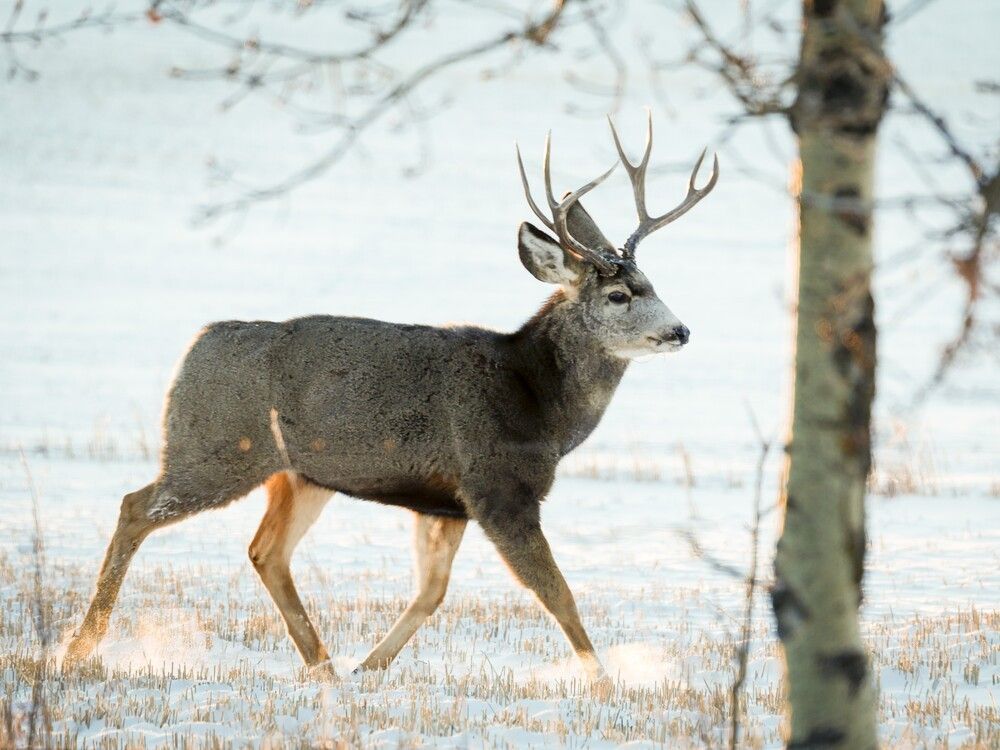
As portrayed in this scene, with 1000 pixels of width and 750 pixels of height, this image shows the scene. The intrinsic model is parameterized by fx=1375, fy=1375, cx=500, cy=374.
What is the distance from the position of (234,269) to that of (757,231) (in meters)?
27.3

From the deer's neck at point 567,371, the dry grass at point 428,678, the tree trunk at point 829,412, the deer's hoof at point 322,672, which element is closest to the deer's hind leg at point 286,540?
the dry grass at point 428,678

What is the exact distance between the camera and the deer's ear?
809 centimetres

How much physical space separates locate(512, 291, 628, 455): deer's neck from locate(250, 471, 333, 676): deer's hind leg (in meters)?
1.47

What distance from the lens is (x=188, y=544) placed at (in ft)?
39.5

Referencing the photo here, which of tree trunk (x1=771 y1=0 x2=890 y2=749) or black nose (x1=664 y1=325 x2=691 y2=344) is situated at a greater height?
black nose (x1=664 y1=325 x2=691 y2=344)

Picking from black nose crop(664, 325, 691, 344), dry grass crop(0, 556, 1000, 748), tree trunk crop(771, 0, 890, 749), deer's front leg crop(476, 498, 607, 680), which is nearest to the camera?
tree trunk crop(771, 0, 890, 749)

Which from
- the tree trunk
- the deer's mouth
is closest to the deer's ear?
the deer's mouth

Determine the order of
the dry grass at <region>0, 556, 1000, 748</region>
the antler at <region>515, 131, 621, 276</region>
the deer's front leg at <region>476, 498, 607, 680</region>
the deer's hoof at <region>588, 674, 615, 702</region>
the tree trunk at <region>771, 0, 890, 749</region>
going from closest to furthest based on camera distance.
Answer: the tree trunk at <region>771, 0, 890, 749</region>, the dry grass at <region>0, 556, 1000, 748</region>, the deer's hoof at <region>588, 674, 615, 702</region>, the deer's front leg at <region>476, 498, 607, 680</region>, the antler at <region>515, 131, 621, 276</region>

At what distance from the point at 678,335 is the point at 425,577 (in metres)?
2.03

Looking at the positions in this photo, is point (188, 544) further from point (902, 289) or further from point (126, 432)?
point (902, 289)

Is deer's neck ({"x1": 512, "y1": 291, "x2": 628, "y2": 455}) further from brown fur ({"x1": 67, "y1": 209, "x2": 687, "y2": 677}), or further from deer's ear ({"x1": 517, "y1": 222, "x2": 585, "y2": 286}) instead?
deer's ear ({"x1": 517, "y1": 222, "x2": 585, "y2": 286})

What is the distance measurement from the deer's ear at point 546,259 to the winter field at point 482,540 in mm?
1027

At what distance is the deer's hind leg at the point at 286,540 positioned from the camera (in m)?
7.82

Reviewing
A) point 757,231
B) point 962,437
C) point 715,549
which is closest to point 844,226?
point 715,549
